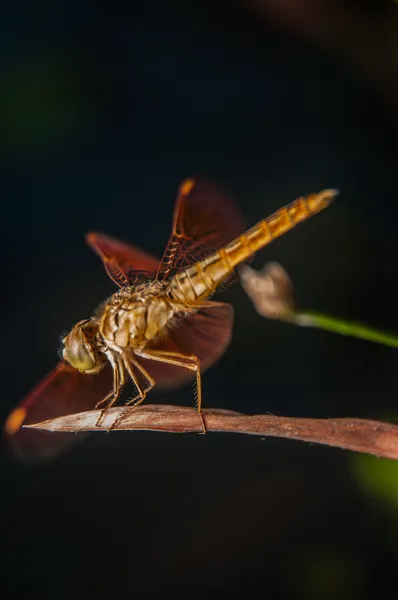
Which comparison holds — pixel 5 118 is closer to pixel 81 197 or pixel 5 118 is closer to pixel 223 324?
pixel 81 197

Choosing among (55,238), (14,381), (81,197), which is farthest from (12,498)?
(81,197)

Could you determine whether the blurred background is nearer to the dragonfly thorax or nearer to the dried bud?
the dragonfly thorax

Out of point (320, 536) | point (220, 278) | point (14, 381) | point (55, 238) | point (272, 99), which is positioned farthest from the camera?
point (272, 99)

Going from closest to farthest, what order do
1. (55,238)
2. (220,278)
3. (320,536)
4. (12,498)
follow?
1. (220,278)
2. (320,536)
3. (12,498)
4. (55,238)

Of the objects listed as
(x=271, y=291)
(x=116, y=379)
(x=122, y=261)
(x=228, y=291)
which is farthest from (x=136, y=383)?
(x=228, y=291)

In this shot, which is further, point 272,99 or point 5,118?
point 272,99

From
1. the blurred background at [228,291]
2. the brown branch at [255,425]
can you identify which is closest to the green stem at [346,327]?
the brown branch at [255,425]
